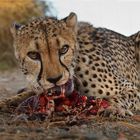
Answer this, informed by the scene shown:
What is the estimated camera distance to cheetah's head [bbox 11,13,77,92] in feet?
18.8

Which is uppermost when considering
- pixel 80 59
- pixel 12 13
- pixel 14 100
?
pixel 12 13

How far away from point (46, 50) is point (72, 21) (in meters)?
0.63

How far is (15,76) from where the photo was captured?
12109mm

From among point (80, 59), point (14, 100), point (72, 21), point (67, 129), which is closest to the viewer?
point (67, 129)

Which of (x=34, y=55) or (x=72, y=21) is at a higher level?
(x=72, y=21)

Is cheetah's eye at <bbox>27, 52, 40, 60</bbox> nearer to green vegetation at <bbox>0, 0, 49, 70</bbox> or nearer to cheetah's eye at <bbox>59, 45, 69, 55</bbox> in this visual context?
cheetah's eye at <bbox>59, 45, 69, 55</bbox>

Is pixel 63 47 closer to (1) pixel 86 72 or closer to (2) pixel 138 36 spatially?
(1) pixel 86 72

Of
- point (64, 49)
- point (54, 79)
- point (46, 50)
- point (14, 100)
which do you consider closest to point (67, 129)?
point (54, 79)

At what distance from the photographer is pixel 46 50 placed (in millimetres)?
5773

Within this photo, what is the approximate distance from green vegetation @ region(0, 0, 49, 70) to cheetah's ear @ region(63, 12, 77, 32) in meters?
9.16

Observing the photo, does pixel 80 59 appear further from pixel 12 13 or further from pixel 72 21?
pixel 12 13

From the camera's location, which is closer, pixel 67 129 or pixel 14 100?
pixel 67 129

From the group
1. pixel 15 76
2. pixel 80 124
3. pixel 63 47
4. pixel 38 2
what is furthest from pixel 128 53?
pixel 38 2

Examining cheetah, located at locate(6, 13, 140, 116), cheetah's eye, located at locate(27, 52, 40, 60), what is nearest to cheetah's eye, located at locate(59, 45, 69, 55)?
cheetah, located at locate(6, 13, 140, 116)
